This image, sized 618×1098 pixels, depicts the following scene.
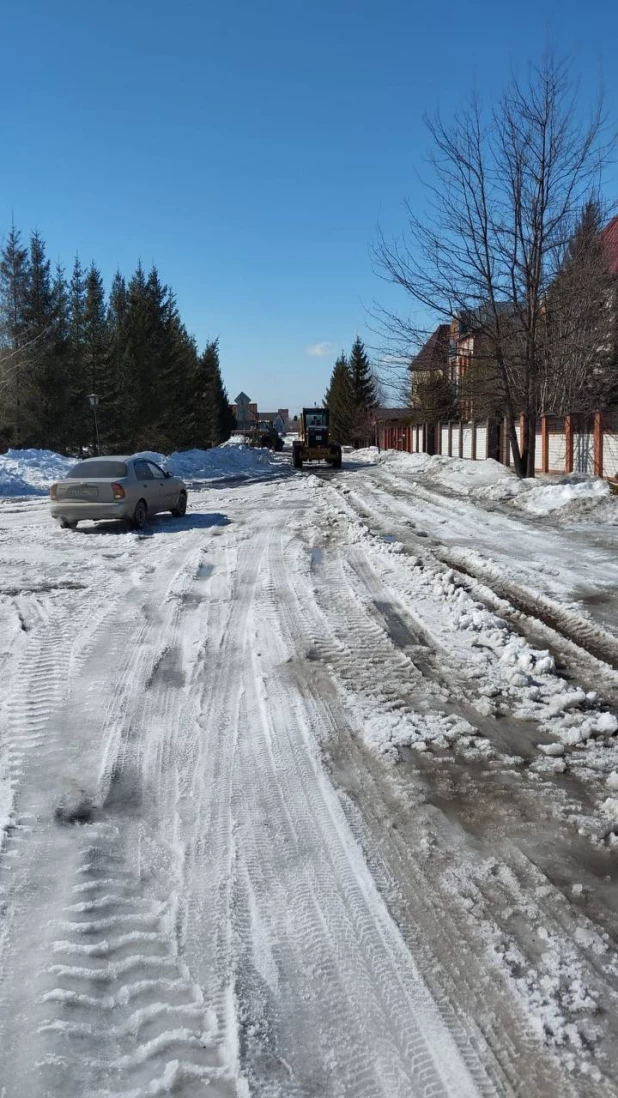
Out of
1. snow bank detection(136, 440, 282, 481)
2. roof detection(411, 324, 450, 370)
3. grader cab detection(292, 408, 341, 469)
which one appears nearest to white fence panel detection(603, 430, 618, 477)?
roof detection(411, 324, 450, 370)

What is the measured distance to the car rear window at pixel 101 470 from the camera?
14078 millimetres

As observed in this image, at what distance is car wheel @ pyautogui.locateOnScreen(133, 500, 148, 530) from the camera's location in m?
14.2

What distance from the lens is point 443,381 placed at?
941 inches

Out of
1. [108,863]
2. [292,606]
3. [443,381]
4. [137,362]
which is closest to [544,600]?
[292,606]

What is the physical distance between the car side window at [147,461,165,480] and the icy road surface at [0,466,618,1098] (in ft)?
27.4

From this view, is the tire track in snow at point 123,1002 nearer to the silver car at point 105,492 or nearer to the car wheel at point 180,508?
the silver car at point 105,492

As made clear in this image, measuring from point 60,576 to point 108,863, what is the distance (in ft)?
22.7

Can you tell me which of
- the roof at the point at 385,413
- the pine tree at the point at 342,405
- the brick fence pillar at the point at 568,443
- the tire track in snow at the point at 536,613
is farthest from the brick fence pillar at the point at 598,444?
the pine tree at the point at 342,405

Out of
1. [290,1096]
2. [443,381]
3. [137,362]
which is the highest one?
[137,362]

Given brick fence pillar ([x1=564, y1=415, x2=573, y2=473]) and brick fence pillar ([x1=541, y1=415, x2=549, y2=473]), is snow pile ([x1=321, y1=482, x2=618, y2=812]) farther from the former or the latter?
brick fence pillar ([x1=541, y1=415, x2=549, y2=473])

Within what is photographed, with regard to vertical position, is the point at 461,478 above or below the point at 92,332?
below

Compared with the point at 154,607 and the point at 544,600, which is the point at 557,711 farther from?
the point at 154,607

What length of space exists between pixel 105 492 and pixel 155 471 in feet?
6.42

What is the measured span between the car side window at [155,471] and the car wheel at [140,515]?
93 cm
